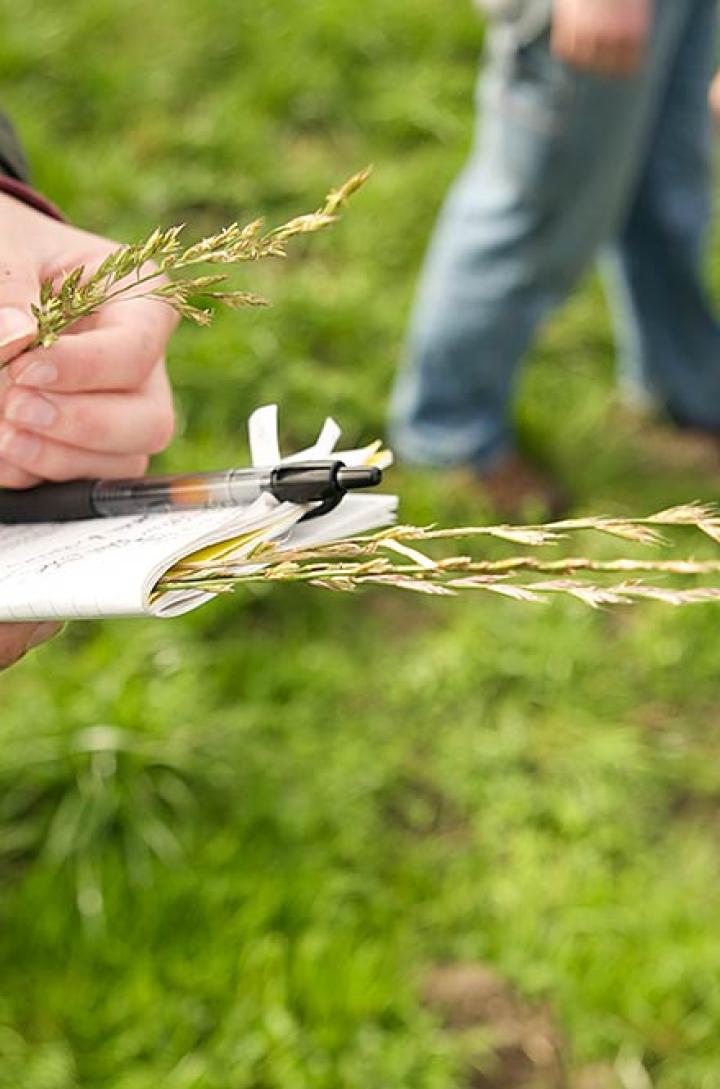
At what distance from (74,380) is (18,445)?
73 millimetres

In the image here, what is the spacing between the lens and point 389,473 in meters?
3.00

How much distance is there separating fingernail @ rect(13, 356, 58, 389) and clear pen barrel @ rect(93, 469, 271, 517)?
112 mm

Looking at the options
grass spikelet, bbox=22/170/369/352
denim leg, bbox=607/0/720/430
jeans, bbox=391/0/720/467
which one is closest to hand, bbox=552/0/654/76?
jeans, bbox=391/0/720/467

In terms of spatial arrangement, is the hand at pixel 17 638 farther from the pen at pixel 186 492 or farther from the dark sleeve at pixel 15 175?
the dark sleeve at pixel 15 175

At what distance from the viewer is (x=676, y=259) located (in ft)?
9.76

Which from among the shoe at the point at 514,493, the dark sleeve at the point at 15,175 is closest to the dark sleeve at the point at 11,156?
the dark sleeve at the point at 15,175

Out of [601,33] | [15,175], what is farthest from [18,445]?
[601,33]

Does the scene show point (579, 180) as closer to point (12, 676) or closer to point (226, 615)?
point (226, 615)

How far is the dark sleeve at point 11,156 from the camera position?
1324 mm

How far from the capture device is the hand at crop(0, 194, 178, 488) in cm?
112

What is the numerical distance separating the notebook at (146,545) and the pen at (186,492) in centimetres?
1

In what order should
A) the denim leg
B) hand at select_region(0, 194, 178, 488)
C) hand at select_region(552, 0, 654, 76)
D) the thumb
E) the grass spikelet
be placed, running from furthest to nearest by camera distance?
the denim leg < hand at select_region(552, 0, 654, 76) < hand at select_region(0, 194, 178, 488) < the thumb < the grass spikelet

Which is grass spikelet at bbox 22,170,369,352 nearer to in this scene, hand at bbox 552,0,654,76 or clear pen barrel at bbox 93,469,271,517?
clear pen barrel at bbox 93,469,271,517

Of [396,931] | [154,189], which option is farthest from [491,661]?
[154,189]
